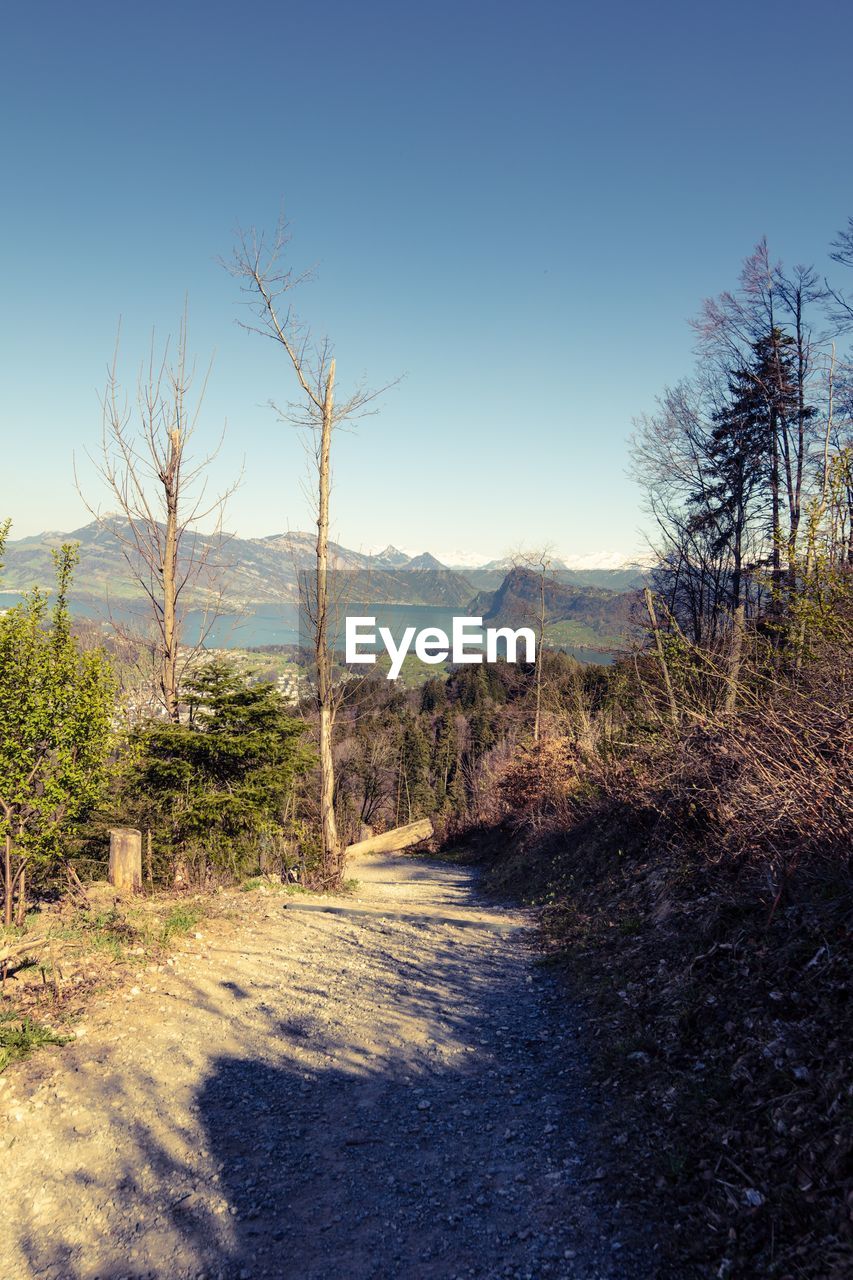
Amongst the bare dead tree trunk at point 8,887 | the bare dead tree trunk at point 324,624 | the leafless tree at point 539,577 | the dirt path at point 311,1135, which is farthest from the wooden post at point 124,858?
the leafless tree at point 539,577

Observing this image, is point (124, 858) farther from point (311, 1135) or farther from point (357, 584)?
point (311, 1135)

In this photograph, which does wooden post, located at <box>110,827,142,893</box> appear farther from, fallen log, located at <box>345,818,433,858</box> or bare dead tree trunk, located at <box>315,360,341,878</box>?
fallen log, located at <box>345,818,433,858</box>

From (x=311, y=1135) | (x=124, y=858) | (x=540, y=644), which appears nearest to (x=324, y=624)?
(x=124, y=858)

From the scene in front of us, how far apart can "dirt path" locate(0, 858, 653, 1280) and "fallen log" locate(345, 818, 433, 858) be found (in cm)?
1916

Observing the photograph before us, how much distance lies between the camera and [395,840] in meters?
26.0

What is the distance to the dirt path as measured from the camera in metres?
2.92

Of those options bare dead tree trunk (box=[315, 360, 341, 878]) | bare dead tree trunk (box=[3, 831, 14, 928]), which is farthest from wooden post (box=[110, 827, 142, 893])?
bare dead tree trunk (box=[315, 360, 341, 878])

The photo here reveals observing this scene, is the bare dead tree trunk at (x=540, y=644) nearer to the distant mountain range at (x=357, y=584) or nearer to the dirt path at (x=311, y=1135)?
the distant mountain range at (x=357, y=584)

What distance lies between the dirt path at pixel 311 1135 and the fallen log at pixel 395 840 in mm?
19158

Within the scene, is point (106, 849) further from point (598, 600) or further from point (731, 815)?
point (598, 600)

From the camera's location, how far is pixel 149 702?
1260 centimetres

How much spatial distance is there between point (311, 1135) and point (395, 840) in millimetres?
22728

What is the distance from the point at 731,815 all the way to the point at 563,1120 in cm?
255

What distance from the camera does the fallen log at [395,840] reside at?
24.9 meters
